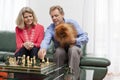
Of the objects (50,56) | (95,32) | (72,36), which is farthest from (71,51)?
(95,32)

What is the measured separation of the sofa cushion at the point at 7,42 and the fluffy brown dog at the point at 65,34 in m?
1.19

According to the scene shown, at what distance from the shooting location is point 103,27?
356 centimetres

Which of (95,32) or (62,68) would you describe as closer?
(62,68)

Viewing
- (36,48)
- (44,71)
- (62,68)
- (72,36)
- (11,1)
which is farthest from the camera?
(11,1)

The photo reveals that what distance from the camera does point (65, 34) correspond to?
8.03 feet

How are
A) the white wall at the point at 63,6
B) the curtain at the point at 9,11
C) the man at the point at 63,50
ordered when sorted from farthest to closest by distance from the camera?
the curtain at the point at 9,11 < the white wall at the point at 63,6 < the man at the point at 63,50

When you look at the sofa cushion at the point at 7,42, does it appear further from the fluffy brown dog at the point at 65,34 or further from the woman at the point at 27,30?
the fluffy brown dog at the point at 65,34

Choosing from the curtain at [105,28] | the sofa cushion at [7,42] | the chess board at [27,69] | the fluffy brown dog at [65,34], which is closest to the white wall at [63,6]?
the curtain at [105,28]

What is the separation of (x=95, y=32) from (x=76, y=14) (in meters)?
0.42

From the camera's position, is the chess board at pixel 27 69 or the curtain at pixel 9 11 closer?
the chess board at pixel 27 69

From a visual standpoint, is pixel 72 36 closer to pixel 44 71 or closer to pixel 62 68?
pixel 62 68

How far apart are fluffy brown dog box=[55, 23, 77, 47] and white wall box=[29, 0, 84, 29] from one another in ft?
4.07

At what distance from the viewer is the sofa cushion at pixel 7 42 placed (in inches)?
140

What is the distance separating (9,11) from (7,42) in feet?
1.98
